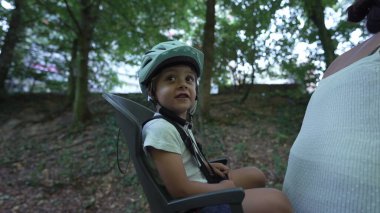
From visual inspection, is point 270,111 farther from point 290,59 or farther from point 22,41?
point 22,41

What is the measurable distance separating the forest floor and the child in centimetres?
273

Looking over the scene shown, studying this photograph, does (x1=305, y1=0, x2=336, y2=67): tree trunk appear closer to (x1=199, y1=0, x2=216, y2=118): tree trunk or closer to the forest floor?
the forest floor

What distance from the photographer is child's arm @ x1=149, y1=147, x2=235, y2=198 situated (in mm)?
1419

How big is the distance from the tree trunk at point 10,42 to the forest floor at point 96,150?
3.29 feet

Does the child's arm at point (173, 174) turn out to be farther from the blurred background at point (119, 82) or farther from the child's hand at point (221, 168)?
the blurred background at point (119, 82)

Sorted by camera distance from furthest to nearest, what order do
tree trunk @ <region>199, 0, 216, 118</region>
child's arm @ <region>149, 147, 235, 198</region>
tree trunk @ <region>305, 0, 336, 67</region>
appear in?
1. tree trunk @ <region>199, 0, 216, 118</region>
2. tree trunk @ <region>305, 0, 336, 67</region>
3. child's arm @ <region>149, 147, 235, 198</region>

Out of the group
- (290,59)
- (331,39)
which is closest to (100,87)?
(290,59)

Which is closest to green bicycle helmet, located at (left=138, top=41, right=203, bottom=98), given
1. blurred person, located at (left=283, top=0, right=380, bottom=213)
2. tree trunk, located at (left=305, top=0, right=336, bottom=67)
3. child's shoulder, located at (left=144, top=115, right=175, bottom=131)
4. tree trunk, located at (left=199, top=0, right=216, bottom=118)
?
child's shoulder, located at (left=144, top=115, right=175, bottom=131)

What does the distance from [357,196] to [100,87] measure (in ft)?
27.3

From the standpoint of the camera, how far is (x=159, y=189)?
139 centimetres

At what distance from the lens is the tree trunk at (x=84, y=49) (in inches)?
265

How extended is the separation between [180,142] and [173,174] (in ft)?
0.70

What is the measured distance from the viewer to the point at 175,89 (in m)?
1.76

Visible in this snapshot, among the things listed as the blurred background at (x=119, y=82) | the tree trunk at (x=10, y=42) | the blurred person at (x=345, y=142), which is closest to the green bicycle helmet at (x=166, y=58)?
the blurred person at (x=345, y=142)
